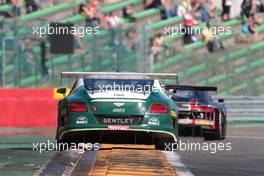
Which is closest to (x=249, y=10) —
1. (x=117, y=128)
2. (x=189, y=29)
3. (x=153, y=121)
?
(x=189, y=29)

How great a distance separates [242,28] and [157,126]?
58.2 feet

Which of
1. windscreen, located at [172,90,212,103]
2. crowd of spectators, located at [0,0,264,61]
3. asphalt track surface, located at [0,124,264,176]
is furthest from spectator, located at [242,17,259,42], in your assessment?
asphalt track surface, located at [0,124,264,176]

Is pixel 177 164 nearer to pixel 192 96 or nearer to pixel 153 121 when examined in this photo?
pixel 153 121

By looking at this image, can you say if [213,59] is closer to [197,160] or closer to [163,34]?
[163,34]

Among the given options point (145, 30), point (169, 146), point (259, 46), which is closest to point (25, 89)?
point (145, 30)

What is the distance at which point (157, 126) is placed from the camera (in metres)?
13.0

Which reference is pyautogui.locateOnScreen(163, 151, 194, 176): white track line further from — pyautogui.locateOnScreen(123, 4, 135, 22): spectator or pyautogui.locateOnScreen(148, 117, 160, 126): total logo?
pyautogui.locateOnScreen(123, 4, 135, 22): spectator

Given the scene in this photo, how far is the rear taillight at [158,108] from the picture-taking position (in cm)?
1304

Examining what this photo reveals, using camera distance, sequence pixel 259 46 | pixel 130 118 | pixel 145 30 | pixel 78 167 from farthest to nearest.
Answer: pixel 259 46 → pixel 145 30 → pixel 130 118 → pixel 78 167

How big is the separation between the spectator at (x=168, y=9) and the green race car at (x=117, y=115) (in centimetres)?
1654

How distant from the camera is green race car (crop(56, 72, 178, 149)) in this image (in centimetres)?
1294

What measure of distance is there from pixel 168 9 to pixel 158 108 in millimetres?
17159

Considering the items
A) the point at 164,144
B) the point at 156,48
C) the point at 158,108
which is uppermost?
the point at 156,48

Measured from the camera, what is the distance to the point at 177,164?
12352 millimetres
